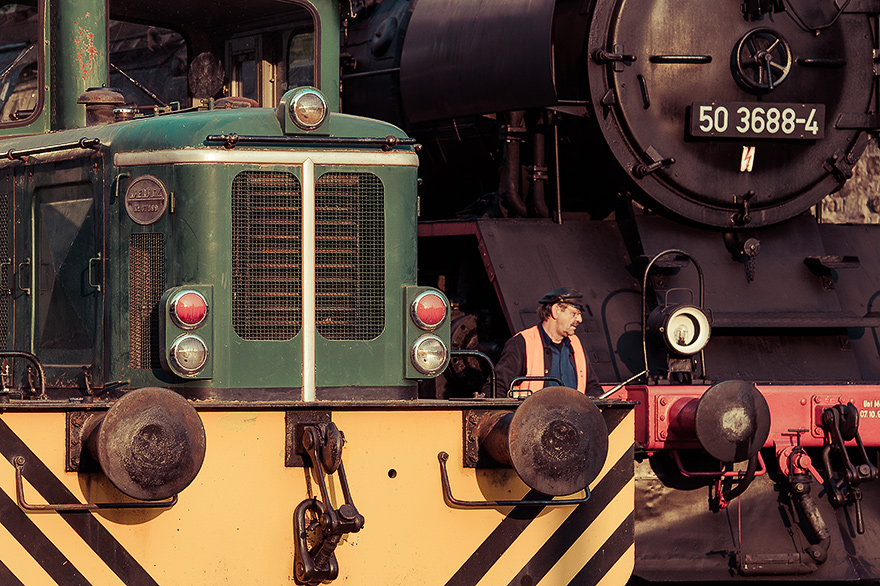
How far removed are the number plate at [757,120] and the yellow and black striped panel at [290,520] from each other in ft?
9.48

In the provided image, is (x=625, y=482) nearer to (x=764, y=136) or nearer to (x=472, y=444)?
(x=472, y=444)

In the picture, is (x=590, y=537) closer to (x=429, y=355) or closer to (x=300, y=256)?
(x=429, y=355)

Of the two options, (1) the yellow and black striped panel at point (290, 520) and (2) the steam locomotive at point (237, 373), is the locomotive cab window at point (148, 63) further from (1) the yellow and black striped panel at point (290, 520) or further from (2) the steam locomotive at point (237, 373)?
(1) the yellow and black striped panel at point (290, 520)

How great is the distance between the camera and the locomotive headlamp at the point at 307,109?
5.32 metres

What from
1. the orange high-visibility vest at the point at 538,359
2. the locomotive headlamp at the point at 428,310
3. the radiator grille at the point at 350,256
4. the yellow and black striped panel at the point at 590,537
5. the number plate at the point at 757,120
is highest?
the number plate at the point at 757,120

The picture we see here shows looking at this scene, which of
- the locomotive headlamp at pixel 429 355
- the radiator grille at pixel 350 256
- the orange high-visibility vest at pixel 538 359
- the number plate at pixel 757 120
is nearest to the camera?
the radiator grille at pixel 350 256

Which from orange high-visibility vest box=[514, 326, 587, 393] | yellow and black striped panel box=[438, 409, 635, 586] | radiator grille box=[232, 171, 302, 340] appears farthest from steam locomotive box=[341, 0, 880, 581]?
radiator grille box=[232, 171, 302, 340]

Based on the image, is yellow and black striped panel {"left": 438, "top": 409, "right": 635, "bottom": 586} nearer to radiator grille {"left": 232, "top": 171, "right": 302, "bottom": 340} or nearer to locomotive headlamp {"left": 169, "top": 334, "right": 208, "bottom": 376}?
radiator grille {"left": 232, "top": 171, "right": 302, "bottom": 340}

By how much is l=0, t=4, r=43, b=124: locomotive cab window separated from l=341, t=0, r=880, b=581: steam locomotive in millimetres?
2745

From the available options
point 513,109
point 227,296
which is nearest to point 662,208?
point 513,109

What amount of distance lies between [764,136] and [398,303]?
336 cm

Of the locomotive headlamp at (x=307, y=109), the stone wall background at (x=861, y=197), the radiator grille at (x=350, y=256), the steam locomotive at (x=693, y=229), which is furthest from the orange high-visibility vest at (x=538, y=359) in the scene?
the stone wall background at (x=861, y=197)

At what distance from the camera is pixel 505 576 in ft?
17.5

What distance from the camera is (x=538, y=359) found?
6.78 metres
